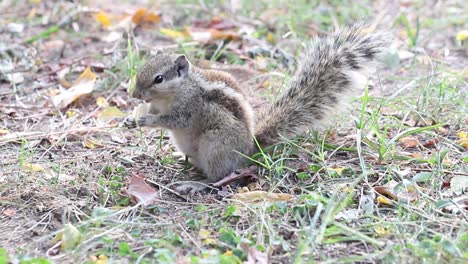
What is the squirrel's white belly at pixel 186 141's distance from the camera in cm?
370

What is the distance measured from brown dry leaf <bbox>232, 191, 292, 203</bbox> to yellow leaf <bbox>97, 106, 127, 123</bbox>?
4.61ft

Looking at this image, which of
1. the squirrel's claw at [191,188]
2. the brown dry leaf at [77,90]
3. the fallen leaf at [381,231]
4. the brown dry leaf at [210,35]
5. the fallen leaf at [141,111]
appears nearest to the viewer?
the fallen leaf at [381,231]

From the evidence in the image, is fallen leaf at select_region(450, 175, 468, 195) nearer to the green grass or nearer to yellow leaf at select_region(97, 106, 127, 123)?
the green grass

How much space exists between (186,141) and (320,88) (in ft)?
2.53

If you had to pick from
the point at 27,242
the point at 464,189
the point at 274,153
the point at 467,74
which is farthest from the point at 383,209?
the point at 467,74

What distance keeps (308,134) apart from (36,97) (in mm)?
2031

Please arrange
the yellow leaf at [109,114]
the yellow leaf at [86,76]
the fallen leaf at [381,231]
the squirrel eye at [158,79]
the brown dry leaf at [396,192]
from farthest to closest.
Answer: the yellow leaf at [86,76], the yellow leaf at [109,114], the squirrel eye at [158,79], the brown dry leaf at [396,192], the fallen leaf at [381,231]

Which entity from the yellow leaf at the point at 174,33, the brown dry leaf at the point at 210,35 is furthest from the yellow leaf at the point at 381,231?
the yellow leaf at the point at 174,33

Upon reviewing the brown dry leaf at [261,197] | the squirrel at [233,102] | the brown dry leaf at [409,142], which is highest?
the squirrel at [233,102]

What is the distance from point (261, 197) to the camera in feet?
10.7

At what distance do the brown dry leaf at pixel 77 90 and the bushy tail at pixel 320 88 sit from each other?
1.47 meters

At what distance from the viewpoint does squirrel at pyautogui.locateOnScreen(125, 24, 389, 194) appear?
362cm

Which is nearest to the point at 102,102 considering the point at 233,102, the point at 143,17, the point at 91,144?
the point at 91,144

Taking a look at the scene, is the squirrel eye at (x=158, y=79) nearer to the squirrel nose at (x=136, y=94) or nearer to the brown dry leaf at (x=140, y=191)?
the squirrel nose at (x=136, y=94)
